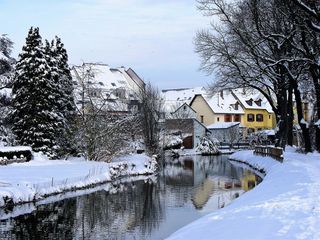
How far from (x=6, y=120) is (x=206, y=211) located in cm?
2183

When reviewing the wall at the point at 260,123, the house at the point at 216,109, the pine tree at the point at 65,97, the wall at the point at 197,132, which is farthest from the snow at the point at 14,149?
the wall at the point at 260,123

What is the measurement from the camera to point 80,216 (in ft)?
62.5

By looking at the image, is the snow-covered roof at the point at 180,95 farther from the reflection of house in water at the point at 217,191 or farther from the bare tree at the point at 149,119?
the reflection of house in water at the point at 217,191

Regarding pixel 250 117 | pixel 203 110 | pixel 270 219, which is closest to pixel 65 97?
pixel 270 219

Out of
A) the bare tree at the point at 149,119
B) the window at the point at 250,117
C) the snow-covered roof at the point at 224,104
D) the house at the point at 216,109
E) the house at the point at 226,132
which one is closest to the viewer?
the bare tree at the point at 149,119

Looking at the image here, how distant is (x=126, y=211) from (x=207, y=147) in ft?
177

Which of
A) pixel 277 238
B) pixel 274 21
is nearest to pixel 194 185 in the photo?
pixel 274 21

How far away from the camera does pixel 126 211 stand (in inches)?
808

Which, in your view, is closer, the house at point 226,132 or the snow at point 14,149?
the snow at point 14,149

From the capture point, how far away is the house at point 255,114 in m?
96.5

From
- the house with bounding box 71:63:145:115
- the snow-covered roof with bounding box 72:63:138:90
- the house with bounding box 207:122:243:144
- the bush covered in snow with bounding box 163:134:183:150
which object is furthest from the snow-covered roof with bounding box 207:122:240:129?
the house with bounding box 71:63:145:115

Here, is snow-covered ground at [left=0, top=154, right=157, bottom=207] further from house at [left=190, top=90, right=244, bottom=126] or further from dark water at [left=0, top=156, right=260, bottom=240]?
house at [left=190, top=90, right=244, bottom=126]

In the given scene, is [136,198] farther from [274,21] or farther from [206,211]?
[274,21]

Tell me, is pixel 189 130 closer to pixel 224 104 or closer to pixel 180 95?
pixel 224 104
